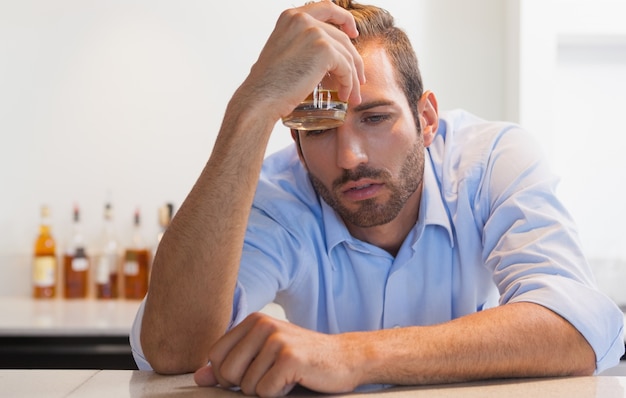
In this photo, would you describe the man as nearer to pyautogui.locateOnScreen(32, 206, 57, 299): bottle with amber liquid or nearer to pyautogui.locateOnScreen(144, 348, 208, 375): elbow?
pyautogui.locateOnScreen(144, 348, 208, 375): elbow

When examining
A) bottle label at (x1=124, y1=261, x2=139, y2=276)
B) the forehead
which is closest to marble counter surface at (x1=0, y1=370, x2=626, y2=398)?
the forehead

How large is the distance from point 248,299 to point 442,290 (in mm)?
372

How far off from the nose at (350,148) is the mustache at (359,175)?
1 cm

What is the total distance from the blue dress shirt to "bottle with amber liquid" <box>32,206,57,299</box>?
4.93 feet

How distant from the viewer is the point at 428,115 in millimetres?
1664

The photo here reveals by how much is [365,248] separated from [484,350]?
48 centimetres

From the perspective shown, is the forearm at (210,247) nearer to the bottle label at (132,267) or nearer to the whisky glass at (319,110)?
the whisky glass at (319,110)

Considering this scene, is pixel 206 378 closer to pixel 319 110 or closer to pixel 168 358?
pixel 168 358

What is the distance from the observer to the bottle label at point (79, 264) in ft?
9.61

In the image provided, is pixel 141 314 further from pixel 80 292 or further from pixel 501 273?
pixel 80 292

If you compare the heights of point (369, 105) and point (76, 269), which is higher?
point (369, 105)

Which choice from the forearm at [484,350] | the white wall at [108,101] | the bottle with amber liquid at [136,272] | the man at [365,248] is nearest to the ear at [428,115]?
the man at [365,248]

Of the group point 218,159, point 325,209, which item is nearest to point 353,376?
point 218,159

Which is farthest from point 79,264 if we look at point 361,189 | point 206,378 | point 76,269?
point 206,378
